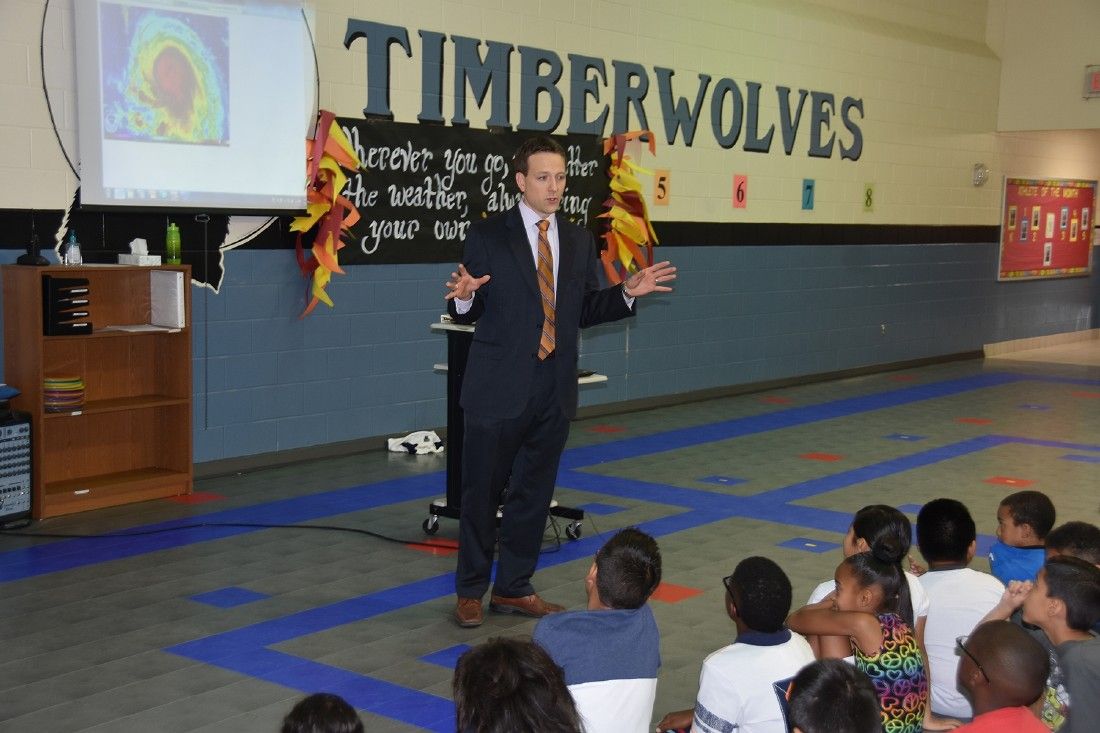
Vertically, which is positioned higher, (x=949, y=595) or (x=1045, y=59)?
(x=1045, y=59)

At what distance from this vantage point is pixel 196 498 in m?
6.67

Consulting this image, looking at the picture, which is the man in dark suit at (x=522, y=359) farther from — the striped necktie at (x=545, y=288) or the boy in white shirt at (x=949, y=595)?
the boy in white shirt at (x=949, y=595)

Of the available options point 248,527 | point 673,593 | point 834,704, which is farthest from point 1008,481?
point 834,704

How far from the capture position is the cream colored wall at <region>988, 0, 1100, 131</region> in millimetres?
14086

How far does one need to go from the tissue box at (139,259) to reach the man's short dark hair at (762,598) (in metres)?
4.47

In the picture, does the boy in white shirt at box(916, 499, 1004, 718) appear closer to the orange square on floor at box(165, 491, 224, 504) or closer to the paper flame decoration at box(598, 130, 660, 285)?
the orange square on floor at box(165, 491, 224, 504)

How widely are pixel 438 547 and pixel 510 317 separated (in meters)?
1.64

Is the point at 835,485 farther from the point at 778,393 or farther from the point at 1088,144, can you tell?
the point at 1088,144

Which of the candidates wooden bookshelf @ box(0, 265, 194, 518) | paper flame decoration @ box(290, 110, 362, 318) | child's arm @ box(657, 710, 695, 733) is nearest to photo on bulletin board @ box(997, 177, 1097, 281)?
paper flame decoration @ box(290, 110, 362, 318)

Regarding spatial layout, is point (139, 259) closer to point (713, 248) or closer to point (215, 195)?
point (215, 195)

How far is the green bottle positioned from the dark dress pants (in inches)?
108

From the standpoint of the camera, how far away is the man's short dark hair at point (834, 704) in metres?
2.10

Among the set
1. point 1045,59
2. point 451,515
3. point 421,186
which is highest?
point 1045,59

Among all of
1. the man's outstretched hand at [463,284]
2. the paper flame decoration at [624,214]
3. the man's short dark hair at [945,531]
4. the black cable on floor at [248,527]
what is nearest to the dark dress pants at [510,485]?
the man's outstretched hand at [463,284]
